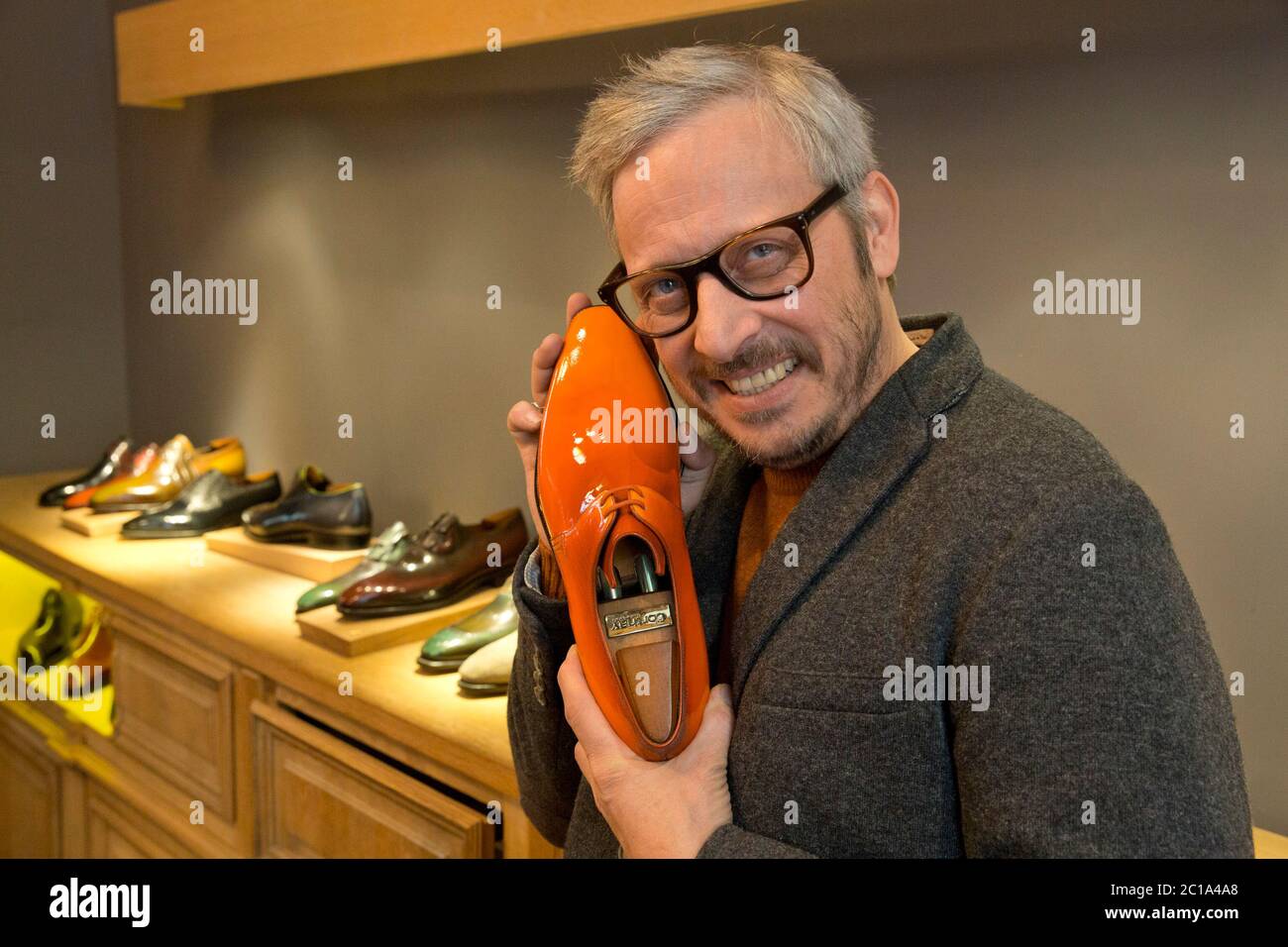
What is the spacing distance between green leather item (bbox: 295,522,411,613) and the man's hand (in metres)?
1.02

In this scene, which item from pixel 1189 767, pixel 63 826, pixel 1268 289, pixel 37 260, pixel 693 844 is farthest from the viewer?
pixel 37 260

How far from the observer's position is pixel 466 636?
1.60 meters

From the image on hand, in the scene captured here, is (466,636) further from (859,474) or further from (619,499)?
(859,474)

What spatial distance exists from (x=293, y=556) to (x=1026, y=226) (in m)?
1.48

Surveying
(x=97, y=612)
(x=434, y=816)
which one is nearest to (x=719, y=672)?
(x=434, y=816)

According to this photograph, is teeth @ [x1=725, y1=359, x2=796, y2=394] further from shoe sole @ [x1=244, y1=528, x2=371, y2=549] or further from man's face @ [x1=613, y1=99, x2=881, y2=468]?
shoe sole @ [x1=244, y1=528, x2=371, y2=549]

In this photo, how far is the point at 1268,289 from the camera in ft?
3.67

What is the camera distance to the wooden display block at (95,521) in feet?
7.94

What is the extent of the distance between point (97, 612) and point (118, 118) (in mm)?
1544

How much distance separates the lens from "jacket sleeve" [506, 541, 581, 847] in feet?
3.08

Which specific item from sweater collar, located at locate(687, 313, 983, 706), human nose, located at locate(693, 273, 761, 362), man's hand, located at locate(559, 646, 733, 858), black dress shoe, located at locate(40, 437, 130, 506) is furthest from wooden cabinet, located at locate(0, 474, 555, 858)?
human nose, located at locate(693, 273, 761, 362)
